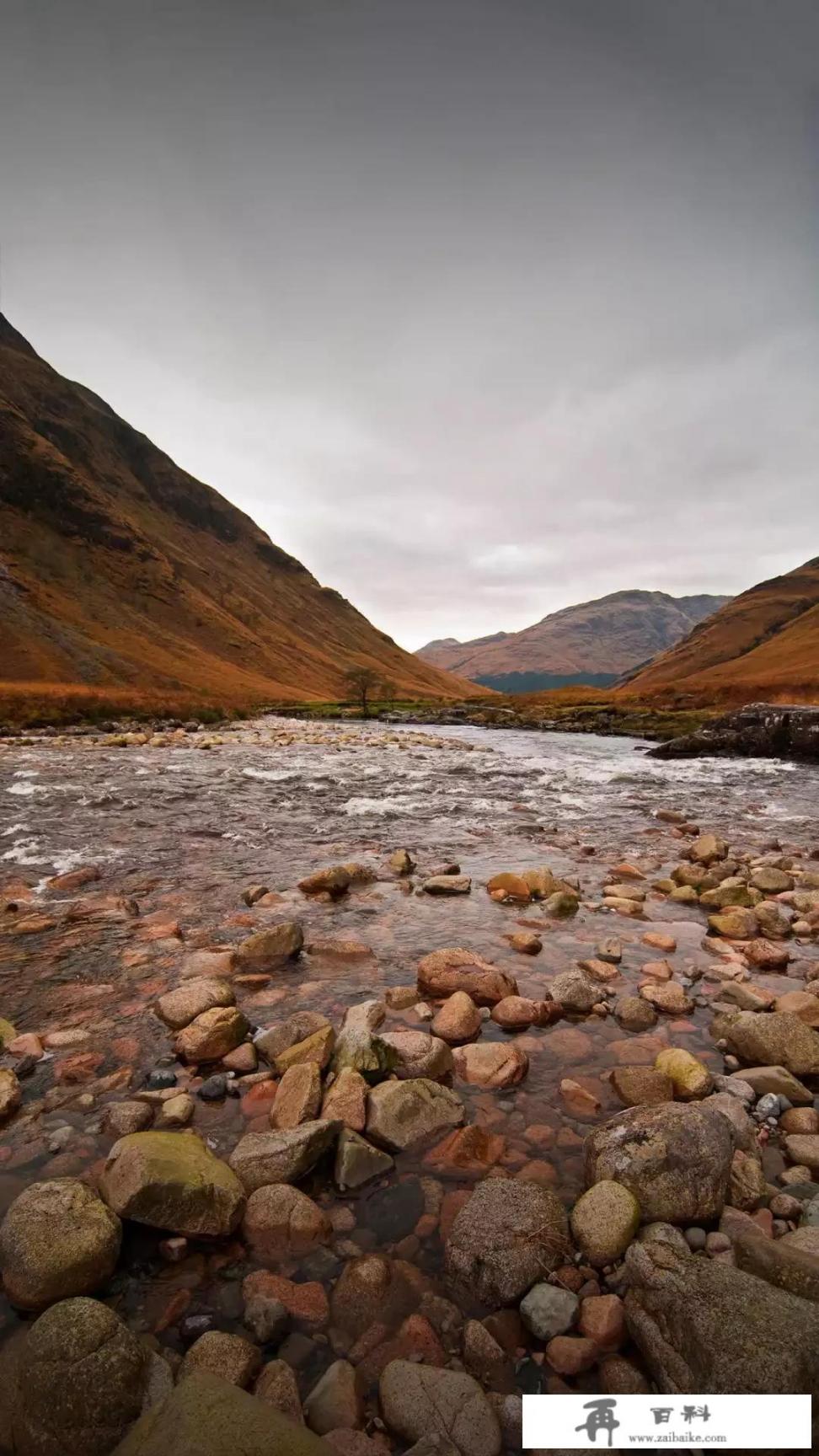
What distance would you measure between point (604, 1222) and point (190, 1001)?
5.46m

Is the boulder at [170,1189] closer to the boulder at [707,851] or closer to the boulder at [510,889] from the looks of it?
the boulder at [510,889]

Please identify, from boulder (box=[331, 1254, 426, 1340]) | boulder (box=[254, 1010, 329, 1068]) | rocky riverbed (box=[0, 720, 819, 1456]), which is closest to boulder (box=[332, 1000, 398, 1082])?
rocky riverbed (box=[0, 720, 819, 1456])

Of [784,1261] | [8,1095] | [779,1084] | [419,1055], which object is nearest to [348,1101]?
[419,1055]

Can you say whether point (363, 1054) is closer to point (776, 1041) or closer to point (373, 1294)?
point (373, 1294)

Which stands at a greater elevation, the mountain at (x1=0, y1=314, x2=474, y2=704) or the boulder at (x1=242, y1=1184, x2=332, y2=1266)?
the mountain at (x1=0, y1=314, x2=474, y2=704)

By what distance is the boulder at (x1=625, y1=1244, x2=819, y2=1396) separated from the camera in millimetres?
3398

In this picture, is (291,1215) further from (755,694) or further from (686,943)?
(755,694)

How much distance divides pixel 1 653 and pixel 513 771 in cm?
8558

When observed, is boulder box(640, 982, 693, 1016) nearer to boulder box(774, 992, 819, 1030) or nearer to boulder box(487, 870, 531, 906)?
boulder box(774, 992, 819, 1030)

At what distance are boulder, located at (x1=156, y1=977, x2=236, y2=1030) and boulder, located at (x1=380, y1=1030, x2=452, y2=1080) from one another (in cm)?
236

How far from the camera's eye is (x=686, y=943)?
10391 millimetres

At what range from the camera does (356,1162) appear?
540 centimetres

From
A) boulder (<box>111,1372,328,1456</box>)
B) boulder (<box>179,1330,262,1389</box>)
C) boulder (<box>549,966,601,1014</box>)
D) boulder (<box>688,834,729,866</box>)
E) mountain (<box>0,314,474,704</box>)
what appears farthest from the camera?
mountain (<box>0,314,474,704</box>)

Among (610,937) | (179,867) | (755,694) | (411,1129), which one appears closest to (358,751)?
(179,867)
